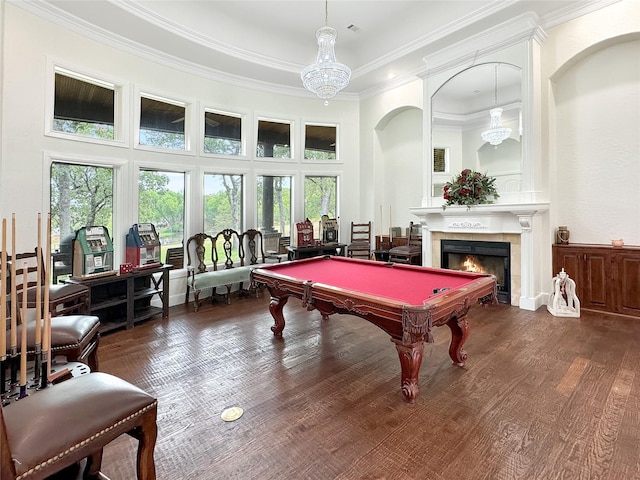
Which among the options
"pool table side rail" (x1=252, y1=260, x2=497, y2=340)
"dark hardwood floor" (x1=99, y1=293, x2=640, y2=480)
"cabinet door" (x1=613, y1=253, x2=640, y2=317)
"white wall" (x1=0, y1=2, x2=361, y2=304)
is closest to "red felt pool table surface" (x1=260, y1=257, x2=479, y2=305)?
"pool table side rail" (x1=252, y1=260, x2=497, y2=340)

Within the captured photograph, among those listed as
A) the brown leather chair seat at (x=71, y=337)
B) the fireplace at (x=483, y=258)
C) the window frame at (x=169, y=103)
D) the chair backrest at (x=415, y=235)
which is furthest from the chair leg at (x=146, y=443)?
the chair backrest at (x=415, y=235)

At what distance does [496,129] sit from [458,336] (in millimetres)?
3811

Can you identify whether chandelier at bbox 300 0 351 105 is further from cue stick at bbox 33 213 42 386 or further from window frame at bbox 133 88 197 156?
cue stick at bbox 33 213 42 386

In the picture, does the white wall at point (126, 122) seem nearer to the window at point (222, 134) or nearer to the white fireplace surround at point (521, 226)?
the window at point (222, 134)

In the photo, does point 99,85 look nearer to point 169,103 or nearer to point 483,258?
point 169,103

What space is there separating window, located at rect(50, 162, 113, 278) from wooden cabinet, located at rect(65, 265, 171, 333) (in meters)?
0.62

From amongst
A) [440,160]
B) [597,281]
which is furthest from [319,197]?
[597,281]

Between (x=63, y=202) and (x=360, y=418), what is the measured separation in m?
4.67

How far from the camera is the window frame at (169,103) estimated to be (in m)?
4.89

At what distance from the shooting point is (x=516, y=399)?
7.91 ft

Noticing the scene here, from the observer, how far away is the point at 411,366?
2.38 m

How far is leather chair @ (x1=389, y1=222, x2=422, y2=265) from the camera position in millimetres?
6279

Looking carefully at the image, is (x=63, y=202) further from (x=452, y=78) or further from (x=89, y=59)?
(x=452, y=78)

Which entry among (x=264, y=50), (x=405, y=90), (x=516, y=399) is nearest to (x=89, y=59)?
(x=264, y=50)
